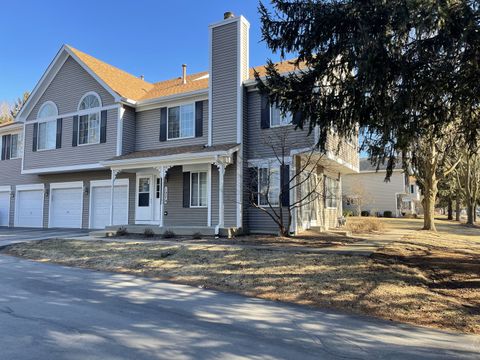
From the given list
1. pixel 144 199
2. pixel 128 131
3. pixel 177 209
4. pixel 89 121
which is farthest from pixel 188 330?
pixel 89 121

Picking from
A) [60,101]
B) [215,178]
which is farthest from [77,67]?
[215,178]

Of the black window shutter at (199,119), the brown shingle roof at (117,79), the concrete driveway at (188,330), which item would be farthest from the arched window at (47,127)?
the concrete driveway at (188,330)

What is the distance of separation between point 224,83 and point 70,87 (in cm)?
923

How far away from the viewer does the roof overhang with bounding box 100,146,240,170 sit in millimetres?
15047

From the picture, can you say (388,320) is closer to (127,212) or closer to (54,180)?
(127,212)

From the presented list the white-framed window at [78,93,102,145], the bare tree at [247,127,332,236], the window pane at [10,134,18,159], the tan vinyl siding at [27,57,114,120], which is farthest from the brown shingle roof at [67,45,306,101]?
the window pane at [10,134,18,159]

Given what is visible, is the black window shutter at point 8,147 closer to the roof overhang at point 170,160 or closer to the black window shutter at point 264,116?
the roof overhang at point 170,160

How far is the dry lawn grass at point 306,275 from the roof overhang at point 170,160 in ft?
13.6

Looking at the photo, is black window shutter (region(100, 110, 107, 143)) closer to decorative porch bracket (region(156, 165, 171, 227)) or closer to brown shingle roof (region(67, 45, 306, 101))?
brown shingle roof (region(67, 45, 306, 101))

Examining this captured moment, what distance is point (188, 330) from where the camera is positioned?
5309 mm

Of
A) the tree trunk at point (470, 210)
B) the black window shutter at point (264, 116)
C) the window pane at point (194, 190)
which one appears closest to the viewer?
the black window shutter at point (264, 116)

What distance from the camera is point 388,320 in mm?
6168

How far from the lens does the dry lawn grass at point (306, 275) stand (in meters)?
6.69

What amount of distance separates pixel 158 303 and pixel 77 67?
17.2 meters
